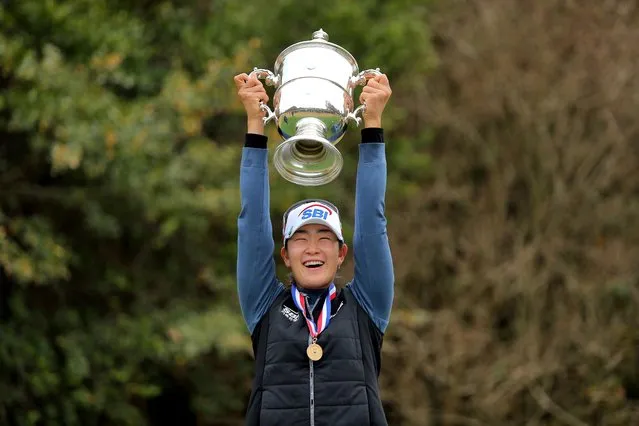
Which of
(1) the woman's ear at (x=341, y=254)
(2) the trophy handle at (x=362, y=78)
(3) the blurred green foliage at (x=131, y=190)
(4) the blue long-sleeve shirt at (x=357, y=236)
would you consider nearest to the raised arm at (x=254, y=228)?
(4) the blue long-sleeve shirt at (x=357, y=236)

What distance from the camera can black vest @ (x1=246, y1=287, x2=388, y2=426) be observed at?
122 inches

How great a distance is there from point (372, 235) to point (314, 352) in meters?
0.40

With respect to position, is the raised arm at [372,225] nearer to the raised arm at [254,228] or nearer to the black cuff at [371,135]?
the black cuff at [371,135]

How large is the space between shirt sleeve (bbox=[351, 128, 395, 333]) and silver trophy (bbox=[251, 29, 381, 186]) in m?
0.11

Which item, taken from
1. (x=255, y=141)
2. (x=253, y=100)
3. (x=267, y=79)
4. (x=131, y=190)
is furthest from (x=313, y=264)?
(x=131, y=190)

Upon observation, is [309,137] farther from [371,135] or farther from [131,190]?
[131,190]

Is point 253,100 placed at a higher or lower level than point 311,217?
higher

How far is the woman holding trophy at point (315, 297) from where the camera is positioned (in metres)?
3.13

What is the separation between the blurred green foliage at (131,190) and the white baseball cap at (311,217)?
16.0ft

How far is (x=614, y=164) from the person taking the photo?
38.9ft

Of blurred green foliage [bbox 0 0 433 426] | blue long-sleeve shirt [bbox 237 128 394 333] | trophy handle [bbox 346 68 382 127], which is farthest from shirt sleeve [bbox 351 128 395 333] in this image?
blurred green foliage [bbox 0 0 433 426]

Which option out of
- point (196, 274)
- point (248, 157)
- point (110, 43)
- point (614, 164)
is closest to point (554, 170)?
point (614, 164)

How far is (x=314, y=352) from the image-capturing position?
313 cm

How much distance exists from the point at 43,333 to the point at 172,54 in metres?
2.99
